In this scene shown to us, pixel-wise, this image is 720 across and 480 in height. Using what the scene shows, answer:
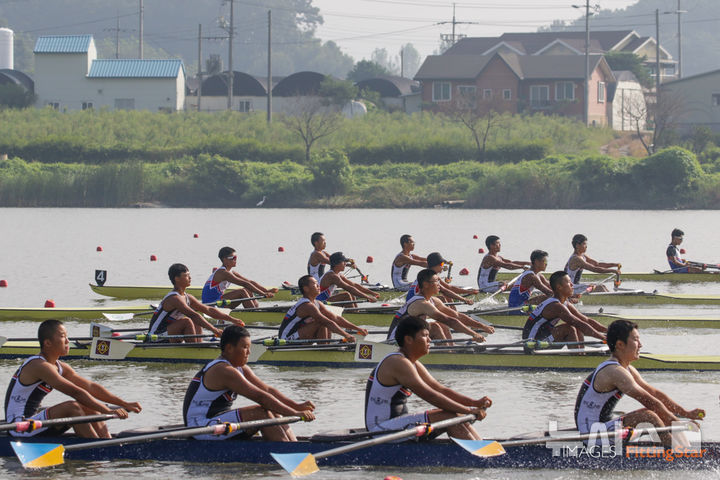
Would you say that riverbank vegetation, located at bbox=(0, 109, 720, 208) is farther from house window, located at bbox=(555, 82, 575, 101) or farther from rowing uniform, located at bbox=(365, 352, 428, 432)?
rowing uniform, located at bbox=(365, 352, 428, 432)

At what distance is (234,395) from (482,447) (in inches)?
82.9

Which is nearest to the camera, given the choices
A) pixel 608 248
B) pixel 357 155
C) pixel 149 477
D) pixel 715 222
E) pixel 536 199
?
pixel 149 477

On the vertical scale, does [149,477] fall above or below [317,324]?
below

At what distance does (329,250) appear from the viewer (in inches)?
1331

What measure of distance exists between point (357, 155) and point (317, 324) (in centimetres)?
4577

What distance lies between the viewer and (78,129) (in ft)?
208

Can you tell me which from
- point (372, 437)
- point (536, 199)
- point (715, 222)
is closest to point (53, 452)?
point (372, 437)

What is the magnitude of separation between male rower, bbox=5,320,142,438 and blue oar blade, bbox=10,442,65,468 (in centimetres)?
17

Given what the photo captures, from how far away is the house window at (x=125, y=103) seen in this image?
7612cm

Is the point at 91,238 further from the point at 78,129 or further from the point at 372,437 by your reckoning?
the point at 372,437

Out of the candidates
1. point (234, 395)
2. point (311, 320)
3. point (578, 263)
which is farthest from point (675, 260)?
point (234, 395)

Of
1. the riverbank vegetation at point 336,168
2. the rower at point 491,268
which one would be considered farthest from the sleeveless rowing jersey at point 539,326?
the riverbank vegetation at point 336,168

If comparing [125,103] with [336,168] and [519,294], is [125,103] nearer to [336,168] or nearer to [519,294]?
[336,168]

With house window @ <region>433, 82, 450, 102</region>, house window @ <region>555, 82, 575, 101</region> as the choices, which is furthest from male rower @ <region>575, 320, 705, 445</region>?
house window @ <region>433, 82, 450, 102</region>
